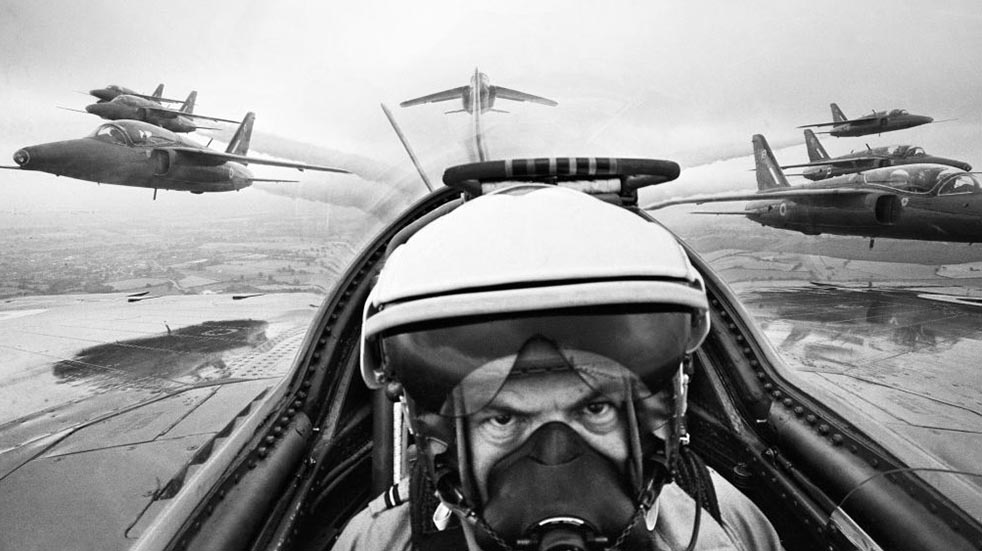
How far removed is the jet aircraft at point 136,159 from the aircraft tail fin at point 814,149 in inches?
502

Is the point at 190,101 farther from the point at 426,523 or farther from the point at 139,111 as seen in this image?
the point at 426,523

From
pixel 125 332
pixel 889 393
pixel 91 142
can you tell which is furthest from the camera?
pixel 91 142

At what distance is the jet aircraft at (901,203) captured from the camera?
8.73 m

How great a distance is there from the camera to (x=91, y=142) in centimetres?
721

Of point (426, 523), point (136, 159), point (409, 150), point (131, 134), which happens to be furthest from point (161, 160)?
point (426, 523)

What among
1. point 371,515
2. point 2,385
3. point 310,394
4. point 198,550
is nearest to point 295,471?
point 310,394

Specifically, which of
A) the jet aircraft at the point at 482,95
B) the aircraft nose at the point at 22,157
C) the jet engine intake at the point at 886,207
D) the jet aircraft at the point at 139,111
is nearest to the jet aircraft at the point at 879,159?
the jet engine intake at the point at 886,207

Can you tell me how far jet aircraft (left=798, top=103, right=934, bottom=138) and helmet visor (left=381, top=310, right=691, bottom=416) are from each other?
12.7 m

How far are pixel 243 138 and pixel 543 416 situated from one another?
1158 cm

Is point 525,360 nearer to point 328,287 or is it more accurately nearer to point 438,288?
point 438,288

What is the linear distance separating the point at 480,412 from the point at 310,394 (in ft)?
4.40

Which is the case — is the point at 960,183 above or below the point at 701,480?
above

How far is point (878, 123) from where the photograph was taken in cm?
1216

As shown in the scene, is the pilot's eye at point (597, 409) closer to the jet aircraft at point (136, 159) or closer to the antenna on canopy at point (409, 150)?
the antenna on canopy at point (409, 150)
